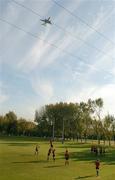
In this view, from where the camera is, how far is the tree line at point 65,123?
411 ft

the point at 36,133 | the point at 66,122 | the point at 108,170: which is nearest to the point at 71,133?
the point at 66,122

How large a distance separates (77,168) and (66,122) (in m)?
115

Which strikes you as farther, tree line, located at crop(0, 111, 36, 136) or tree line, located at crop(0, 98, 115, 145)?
tree line, located at crop(0, 111, 36, 136)

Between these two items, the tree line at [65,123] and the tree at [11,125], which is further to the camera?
the tree at [11,125]

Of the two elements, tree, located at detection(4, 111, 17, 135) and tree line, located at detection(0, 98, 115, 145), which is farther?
tree, located at detection(4, 111, 17, 135)

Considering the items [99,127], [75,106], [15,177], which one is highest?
[75,106]

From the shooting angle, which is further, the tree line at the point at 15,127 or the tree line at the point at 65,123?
the tree line at the point at 15,127

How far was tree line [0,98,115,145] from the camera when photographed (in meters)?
125

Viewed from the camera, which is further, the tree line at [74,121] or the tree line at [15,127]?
the tree line at [15,127]

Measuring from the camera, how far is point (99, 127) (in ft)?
413

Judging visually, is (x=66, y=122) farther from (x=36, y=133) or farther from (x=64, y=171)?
(x=64, y=171)

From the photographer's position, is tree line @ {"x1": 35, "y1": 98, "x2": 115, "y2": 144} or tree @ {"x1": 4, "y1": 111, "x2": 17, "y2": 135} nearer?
tree line @ {"x1": 35, "y1": 98, "x2": 115, "y2": 144}

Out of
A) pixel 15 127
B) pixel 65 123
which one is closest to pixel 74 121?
pixel 65 123

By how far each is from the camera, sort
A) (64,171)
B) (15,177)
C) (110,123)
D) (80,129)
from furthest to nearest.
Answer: (80,129) → (110,123) → (64,171) → (15,177)
